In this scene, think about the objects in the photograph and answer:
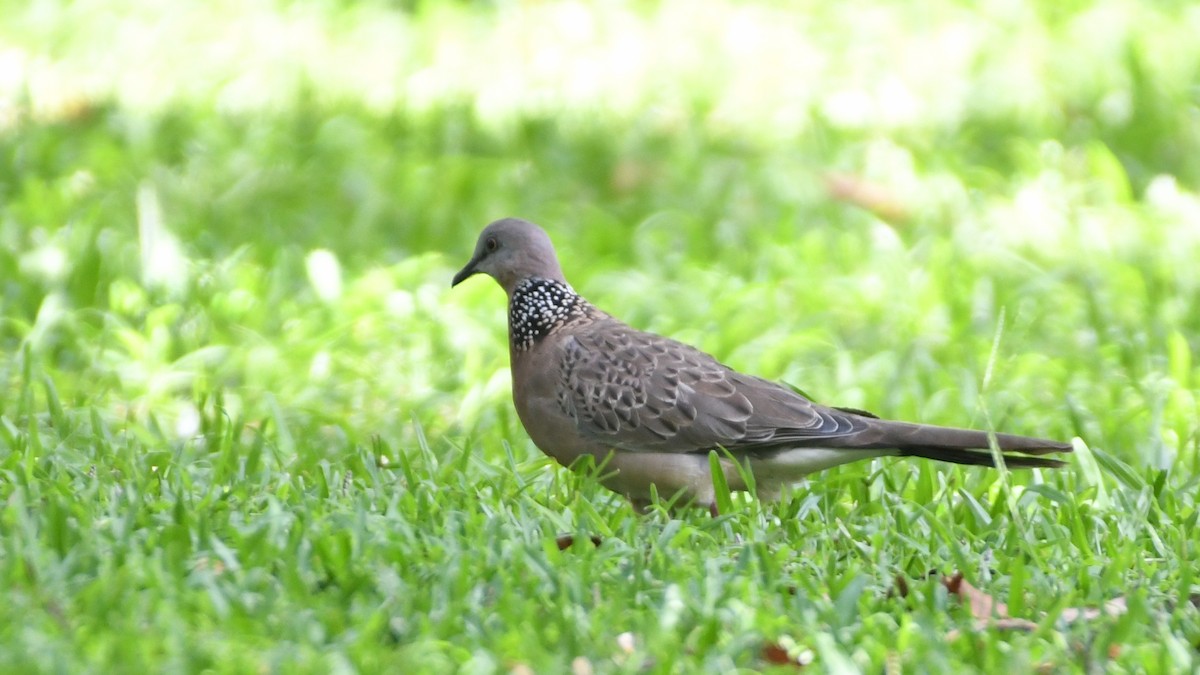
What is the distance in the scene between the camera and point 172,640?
130 inches

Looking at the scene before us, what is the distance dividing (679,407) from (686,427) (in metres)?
0.07

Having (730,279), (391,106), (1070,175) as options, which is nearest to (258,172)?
(391,106)

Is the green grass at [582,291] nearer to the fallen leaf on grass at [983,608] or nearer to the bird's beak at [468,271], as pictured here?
the fallen leaf on grass at [983,608]

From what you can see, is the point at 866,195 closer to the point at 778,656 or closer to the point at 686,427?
the point at 686,427

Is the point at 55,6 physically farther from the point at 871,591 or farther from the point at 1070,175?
the point at 871,591

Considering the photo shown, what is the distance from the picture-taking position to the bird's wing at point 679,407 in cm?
498

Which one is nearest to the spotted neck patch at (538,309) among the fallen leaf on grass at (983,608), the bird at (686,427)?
the bird at (686,427)

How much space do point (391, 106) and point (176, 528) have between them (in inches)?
237

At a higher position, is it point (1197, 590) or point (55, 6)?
point (55, 6)

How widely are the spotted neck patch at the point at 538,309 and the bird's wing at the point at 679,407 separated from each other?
268 mm

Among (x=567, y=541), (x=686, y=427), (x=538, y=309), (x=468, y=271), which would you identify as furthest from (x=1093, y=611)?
(x=468, y=271)

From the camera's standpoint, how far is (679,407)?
5059 millimetres

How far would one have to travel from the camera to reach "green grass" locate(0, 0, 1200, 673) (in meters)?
3.72

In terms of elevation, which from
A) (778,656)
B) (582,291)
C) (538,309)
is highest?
(538,309)
